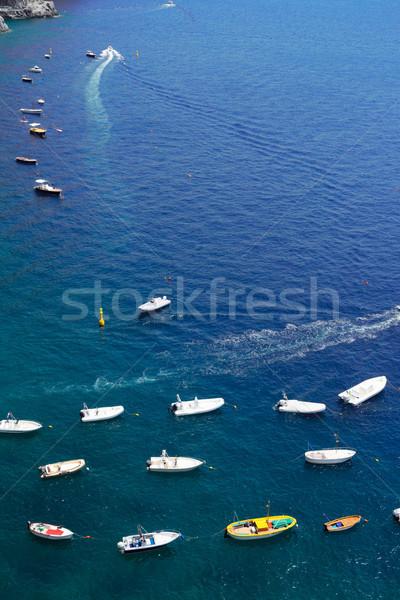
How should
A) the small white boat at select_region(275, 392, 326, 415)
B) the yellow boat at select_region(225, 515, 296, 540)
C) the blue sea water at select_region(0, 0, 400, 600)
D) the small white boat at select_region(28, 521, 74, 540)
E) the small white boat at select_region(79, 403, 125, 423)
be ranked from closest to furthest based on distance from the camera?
the blue sea water at select_region(0, 0, 400, 600)
the small white boat at select_region(28, 521, 74, 540)
the yellow boat at select_region(225, 515, 296, 540)
the small white boat at select_region(79, 403, 125, 423)
the small white boat at select_region(275, 392, 326, 415)

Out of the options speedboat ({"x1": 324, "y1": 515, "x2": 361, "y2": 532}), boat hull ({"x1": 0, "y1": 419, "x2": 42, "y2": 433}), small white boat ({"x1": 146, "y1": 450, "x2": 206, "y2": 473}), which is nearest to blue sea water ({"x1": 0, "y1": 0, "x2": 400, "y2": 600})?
speedboat ({"x1": 324, "y1": 515, "x2": 361, "y2": 532})

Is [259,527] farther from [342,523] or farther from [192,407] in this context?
[192,407]

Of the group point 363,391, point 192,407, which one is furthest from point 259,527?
point 363,391

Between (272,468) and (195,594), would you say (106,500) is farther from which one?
(272,468)

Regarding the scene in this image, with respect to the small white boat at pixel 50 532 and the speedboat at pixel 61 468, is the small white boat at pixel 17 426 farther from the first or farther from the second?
the small white boat at pixel 50 532

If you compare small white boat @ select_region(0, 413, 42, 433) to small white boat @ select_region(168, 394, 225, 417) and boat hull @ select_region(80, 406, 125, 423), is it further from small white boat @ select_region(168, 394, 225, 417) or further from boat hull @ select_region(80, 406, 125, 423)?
small white boat @ select_region(168, 394, 225, 417)

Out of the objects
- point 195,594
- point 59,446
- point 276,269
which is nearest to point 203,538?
point 195,594
